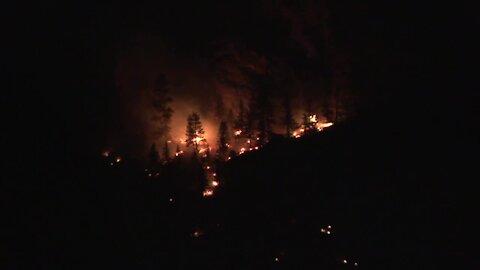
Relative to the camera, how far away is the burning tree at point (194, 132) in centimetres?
3641

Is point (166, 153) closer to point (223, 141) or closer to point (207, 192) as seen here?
point (223, 141)

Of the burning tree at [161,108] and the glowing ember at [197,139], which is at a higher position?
the burning tree at [161,108]

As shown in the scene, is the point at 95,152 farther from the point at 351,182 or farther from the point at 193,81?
the point at 351,182

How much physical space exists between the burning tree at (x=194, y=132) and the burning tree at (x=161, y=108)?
2489 mm

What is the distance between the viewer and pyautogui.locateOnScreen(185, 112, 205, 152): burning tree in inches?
1433

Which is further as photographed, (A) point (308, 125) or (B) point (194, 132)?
(B) point (194, 132)

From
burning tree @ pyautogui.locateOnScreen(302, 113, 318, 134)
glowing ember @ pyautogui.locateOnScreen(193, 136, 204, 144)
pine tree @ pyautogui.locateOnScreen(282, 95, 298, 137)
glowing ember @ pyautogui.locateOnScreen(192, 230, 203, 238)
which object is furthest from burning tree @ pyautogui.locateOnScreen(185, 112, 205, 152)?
glowing ember @ pyautogui.locateOnScreen(192, 230, 203, 238)

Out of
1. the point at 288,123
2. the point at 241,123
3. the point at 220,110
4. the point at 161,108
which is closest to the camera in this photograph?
the point at 288,123

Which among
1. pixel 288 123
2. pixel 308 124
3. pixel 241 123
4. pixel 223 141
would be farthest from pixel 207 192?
pixel 308 124

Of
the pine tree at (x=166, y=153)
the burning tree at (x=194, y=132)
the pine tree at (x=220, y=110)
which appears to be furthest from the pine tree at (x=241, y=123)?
the pine tree at (x=166, y=153)

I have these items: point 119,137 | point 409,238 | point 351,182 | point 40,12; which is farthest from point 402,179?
point 40,12

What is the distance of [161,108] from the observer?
3962 cm

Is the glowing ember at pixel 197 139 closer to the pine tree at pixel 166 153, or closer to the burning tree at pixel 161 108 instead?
the pine tree at pixel 166 153

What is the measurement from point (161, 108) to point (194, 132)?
4774 millimetres
